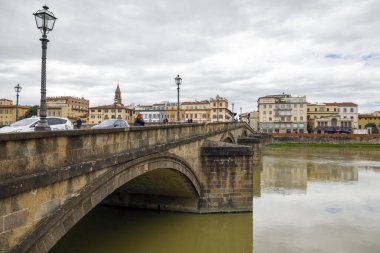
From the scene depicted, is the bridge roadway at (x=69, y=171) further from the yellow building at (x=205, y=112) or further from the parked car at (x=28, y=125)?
the yellow building at (x=205, y=112)

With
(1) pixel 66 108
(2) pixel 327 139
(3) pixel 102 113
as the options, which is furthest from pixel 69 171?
(1) pixel 66 108

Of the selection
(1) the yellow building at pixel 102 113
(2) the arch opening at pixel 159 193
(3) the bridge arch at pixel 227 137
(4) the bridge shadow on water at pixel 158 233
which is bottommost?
(4) the bridge shadow on water at pixel 158 233

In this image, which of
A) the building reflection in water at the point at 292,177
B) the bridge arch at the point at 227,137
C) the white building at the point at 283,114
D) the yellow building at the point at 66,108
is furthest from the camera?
the white building at the point at 283,114

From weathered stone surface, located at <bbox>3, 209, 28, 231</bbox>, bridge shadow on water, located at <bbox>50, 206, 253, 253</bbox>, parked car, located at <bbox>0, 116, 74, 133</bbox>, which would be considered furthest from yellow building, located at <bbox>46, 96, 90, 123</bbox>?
weathered stone surface, located at <bbox>3, 209, 28, 231</bbox>

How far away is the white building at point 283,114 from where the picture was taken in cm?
8756

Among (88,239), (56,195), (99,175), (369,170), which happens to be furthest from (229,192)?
(369,170)

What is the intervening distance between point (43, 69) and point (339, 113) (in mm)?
100447

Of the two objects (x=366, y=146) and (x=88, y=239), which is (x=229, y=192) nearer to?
(x=88, y=239)

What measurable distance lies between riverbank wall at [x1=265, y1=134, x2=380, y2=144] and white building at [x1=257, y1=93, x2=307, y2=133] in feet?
60.1

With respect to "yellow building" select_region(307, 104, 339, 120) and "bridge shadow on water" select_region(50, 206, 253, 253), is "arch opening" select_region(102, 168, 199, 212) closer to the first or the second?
"bridge shadow on water" select_region(50, 206, 253, 253)

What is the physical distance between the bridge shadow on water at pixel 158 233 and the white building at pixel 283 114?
76870mm

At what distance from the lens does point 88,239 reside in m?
12.4

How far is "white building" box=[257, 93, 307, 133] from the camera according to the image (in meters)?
87.6

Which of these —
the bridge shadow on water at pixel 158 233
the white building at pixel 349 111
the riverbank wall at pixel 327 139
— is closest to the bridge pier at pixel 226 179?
the bridge shadow on water at pixel 158 233
